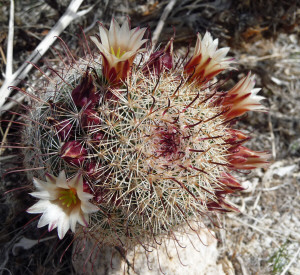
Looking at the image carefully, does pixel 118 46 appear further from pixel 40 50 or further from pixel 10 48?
pixel 10 48

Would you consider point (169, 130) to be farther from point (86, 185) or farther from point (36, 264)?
point (36, 264)

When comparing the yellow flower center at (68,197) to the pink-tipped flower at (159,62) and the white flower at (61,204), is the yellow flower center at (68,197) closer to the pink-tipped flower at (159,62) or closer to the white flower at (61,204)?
the white flower at (61,204)

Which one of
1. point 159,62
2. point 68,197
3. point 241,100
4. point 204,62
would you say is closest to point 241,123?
point 241,100

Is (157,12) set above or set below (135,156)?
above

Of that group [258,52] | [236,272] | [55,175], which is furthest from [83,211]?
[258,52]

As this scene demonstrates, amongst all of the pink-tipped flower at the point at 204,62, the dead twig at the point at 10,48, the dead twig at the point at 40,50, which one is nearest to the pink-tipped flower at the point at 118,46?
the pink-tipped flower at the point at 204,62
